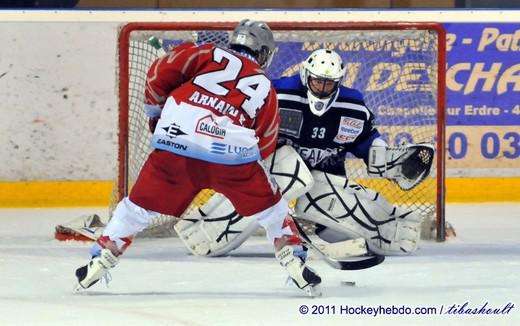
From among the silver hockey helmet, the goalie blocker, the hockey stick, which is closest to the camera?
the silver hockey helmet

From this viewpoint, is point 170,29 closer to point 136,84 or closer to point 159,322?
point 136,84

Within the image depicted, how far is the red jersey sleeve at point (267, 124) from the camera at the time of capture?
438 centimetres

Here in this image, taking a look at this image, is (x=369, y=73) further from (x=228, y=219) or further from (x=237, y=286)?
(x=237, y=286)

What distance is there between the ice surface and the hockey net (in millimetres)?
303

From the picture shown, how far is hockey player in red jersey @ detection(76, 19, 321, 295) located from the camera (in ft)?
14.1

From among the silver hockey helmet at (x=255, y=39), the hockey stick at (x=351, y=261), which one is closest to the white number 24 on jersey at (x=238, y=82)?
the silver hockey helmet at (x=255, y=39)

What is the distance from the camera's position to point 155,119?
4477 mm

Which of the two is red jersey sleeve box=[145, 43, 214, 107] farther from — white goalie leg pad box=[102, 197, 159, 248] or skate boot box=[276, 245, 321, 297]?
skate boot box=[276, 245, 321, 297]

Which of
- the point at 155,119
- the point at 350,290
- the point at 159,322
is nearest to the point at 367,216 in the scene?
the point at 350,290

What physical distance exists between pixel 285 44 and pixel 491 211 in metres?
1.37

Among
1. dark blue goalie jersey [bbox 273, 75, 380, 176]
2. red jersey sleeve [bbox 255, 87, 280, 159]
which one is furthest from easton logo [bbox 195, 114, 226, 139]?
dark blue goalie jersey [bbox 273, 75, 380, 176]

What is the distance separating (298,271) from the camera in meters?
4.29

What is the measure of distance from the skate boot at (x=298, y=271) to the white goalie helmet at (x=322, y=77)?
112 cm

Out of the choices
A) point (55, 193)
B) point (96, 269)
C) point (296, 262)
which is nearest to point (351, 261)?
point (296, 262)
